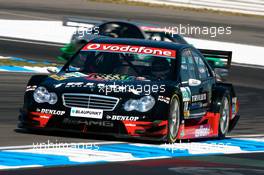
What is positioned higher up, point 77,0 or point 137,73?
point 77,0

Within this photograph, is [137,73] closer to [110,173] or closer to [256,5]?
[110,173]

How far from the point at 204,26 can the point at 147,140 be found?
87.9 feet

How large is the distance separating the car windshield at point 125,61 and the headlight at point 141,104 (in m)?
0.86

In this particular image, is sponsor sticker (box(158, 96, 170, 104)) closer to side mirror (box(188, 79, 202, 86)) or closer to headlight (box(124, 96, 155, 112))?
headlight (box(124, 96, 155, 112))

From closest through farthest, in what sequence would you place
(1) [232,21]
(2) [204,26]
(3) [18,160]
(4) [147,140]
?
(3) [18,160]
(4) [147,140]
(2) [204,26]
(1) [232,21]

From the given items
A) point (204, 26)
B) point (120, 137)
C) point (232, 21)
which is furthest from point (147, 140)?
point (232, 21)

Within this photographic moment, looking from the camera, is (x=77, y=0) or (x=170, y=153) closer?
(x=170, y=153)

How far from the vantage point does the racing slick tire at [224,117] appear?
1333cm

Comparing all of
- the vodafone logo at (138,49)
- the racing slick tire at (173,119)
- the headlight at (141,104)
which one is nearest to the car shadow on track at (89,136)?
the racing slick tire at (173,119)

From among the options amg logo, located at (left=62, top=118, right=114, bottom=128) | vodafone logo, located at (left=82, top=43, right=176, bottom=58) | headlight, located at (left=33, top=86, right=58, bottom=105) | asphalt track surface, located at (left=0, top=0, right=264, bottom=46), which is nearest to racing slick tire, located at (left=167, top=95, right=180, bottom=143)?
amg logo, located at (left=62, top=118, right=114, bottom=128)

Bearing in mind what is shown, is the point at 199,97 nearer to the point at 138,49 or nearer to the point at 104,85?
the point at 138,49

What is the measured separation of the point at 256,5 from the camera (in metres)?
43.2

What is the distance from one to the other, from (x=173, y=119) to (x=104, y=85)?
894mm

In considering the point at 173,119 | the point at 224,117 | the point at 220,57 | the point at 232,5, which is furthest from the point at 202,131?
the point at 232,5
